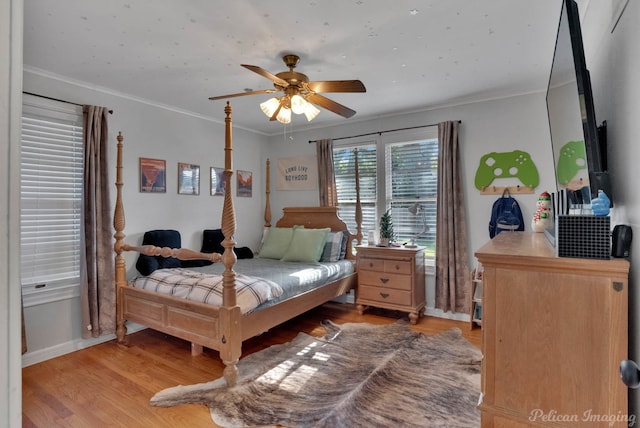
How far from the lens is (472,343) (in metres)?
2.99

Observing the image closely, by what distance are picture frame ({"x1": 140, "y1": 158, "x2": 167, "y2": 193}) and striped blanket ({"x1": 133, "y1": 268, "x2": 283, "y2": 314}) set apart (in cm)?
95

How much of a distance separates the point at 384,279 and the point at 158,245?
2345 mm

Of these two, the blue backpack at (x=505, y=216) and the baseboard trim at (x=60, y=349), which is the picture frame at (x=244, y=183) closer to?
the baseboard trim at (x=60, y=349)

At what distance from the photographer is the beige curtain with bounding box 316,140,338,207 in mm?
4336

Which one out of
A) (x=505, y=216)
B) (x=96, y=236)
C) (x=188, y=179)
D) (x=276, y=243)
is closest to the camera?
(x=96, y=236)

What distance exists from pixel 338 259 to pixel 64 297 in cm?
265

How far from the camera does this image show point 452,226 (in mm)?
3541

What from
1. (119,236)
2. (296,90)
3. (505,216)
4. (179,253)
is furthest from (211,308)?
(505,216)

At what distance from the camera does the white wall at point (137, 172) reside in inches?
109

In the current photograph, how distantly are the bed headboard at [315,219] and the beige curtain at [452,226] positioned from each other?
1091 mm

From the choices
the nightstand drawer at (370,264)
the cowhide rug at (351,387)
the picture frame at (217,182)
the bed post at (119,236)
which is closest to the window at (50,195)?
the bed post at (119,236)

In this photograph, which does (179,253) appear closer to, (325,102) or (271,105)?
(271,105)

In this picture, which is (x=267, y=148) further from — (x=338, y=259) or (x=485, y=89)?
(x=485, y=89)

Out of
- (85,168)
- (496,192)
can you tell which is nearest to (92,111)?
(85,168)
